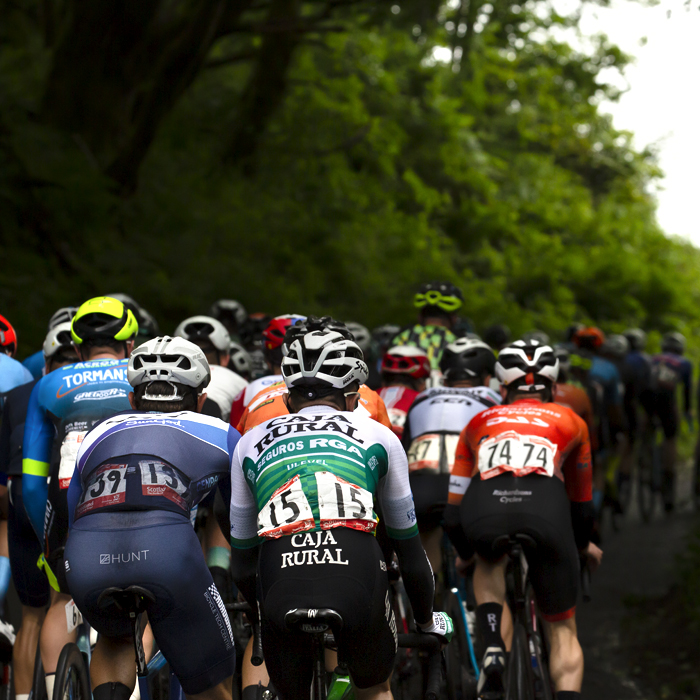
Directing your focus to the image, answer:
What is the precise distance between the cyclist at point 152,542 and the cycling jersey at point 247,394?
5.84 feet

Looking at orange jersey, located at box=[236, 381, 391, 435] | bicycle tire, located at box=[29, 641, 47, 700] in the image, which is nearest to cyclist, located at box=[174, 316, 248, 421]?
orange jersey, located at box=[236, 381, 391, 435]

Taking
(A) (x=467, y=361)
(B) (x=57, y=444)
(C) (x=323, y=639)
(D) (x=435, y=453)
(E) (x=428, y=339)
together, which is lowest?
(C) (x=323, y=639)

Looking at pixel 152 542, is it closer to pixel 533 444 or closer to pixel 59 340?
pixel 533 444

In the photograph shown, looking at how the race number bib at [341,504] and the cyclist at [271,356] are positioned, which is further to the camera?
the cyclist at [271,356]

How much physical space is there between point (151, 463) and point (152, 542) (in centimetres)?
32

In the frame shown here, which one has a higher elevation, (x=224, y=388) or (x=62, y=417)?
(x=224, y=388)

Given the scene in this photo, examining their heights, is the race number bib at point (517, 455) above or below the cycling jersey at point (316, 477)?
above

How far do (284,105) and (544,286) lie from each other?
26.5 feet

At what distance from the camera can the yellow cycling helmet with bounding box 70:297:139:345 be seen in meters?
5.62

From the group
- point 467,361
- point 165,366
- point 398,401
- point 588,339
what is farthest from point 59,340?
point 588,339

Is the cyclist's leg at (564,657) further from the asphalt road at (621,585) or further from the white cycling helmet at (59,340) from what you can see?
the white cycling helmet at (59,340)

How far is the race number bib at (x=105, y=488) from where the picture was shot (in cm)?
410

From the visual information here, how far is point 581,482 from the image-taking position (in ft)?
19.0

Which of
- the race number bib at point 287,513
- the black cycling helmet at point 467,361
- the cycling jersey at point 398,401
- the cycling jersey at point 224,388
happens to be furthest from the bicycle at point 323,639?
the cycling jersey at point 398,401
